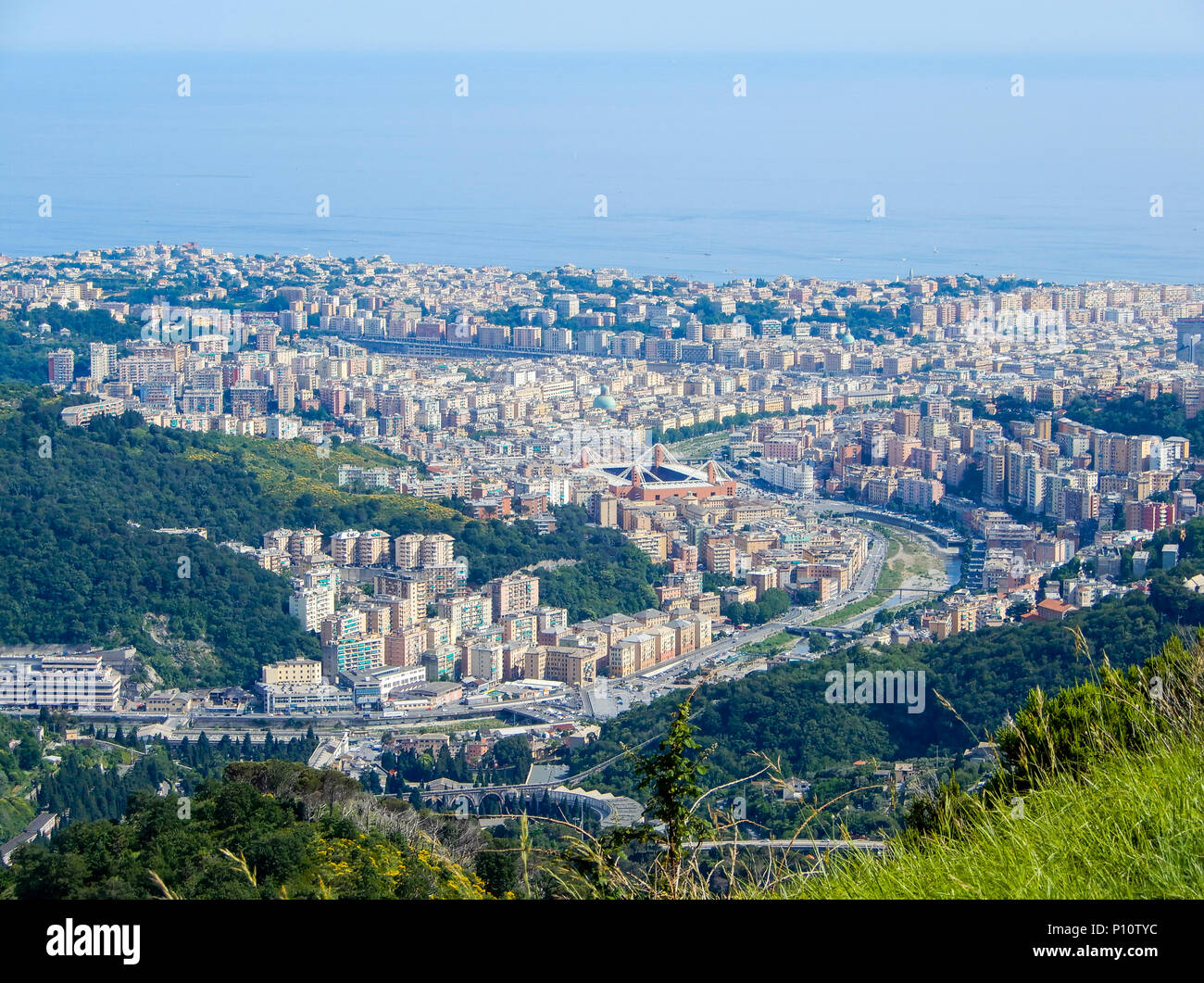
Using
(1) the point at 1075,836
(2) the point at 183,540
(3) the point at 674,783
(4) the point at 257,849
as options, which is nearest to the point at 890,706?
(4) the point at 257,849

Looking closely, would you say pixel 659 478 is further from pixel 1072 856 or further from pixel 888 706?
pixel 1072 856

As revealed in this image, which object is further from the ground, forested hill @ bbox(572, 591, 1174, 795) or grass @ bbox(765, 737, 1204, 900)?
grass @ bbox(765, 737, 1204, 900)

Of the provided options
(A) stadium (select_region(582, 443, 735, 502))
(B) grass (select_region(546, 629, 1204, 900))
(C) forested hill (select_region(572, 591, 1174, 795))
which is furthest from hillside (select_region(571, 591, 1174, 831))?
(A) stadium (select_region(582, 443, 735, 502))

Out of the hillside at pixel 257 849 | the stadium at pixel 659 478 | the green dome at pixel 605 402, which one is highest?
the hillside at pixel 257 849

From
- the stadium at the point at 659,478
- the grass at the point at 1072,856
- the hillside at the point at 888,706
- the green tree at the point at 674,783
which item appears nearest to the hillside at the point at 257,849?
the green tree at the point at 674,783

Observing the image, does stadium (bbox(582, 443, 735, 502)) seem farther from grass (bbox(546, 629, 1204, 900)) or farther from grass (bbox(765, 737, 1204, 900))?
grass (bbox(765, 737, 1204, 900))

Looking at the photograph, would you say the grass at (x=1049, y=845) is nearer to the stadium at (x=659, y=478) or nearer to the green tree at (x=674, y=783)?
the green tree at (x=674, y=783)
